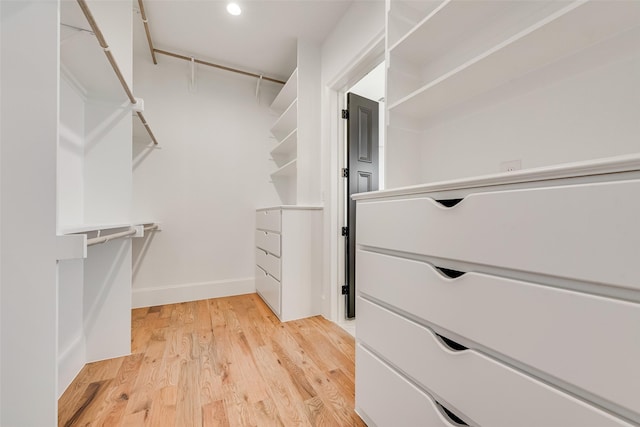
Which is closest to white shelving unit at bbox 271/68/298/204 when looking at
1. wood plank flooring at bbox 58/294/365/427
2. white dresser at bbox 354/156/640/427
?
wood plank flooring at bbox 58/294/365/427

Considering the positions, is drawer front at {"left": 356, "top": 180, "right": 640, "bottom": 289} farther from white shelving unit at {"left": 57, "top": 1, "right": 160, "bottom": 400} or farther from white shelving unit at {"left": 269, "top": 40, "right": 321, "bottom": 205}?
white shelving unit at {"left": 269, "top": 40, "right": 321, "bottom": 205}

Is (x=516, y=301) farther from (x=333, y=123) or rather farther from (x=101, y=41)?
(x=333, y=123)

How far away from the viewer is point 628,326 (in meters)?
0.41

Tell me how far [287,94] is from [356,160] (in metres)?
1.14

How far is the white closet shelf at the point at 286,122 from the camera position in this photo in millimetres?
2407

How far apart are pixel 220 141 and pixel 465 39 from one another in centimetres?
238

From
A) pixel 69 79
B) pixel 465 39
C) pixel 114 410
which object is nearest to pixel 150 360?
pixel 114 410

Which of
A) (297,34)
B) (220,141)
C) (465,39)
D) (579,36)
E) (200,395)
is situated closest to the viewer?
(579,36)

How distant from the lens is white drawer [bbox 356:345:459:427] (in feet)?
2.44

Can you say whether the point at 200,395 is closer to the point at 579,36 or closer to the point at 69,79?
the point at 69,79

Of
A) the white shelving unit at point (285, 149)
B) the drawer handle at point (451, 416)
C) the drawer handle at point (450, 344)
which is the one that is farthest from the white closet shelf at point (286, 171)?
the drawer handle at point (451, 416)

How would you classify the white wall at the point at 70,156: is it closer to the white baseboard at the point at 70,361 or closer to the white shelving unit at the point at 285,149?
the white baseboard at the point at 70,361

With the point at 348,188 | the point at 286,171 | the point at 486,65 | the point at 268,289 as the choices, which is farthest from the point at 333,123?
the point at 268,289

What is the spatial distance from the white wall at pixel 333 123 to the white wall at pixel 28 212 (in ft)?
5.38
